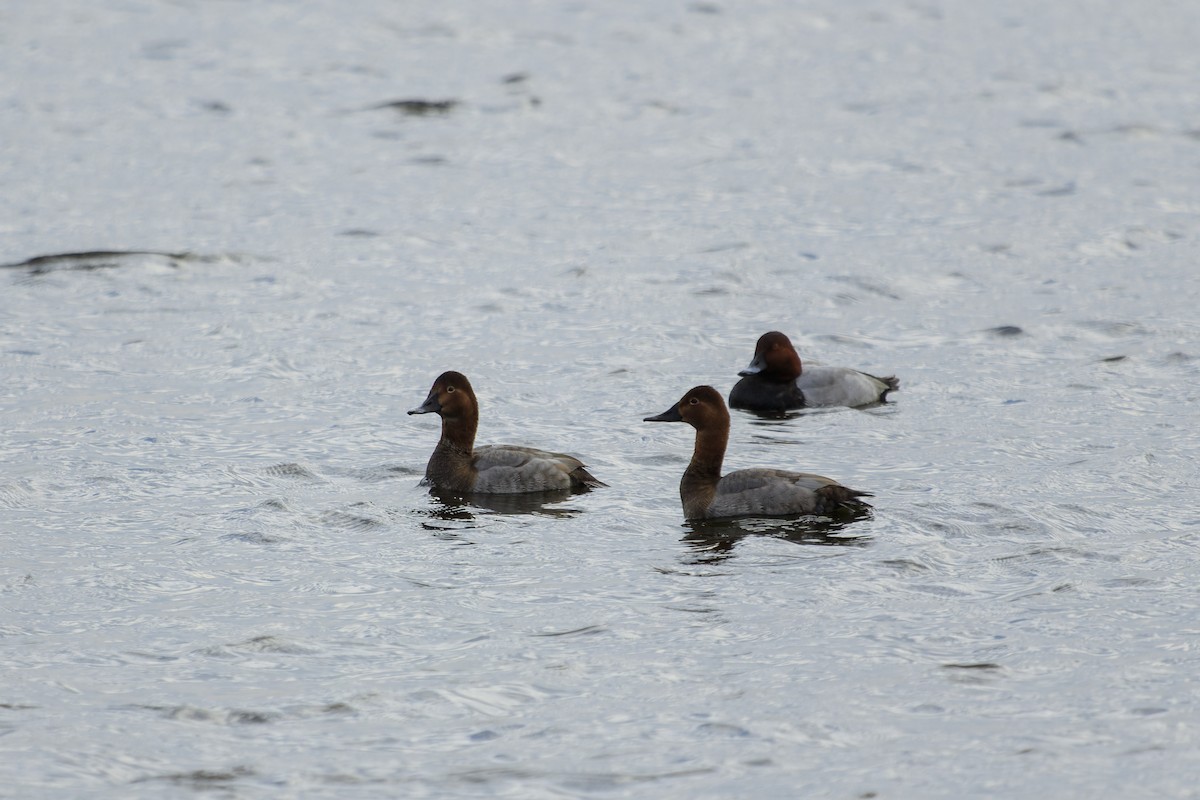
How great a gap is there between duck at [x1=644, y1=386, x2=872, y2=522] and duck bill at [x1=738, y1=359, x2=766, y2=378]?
9.21ft

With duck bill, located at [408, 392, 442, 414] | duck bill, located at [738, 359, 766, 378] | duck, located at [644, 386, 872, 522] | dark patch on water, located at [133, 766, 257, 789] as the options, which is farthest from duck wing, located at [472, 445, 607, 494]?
dark patch on water, located at [133, 766, 257, 789]

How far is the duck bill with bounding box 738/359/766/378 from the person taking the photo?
1501cm

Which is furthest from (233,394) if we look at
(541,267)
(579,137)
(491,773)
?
(579,137)

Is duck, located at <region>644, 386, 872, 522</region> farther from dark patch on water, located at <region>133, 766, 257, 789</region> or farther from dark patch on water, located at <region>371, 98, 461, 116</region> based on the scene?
dark patch on water, located at <region>371, 98, 461, 116</region>

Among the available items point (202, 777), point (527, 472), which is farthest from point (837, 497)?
point (202, 777)

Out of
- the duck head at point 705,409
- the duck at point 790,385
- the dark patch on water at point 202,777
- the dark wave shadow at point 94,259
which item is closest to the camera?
the dark patch on water at point 202,777

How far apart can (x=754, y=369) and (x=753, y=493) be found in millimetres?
3358

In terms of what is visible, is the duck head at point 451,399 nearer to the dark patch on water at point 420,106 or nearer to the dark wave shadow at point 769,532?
the dark wave shadow at point 769,532

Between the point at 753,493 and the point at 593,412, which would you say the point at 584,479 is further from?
the point at 593,412

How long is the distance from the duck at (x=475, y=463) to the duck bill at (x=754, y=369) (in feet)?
8.88

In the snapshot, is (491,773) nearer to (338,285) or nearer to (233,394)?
(233,394)

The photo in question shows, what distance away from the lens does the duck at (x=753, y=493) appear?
11680 millimetres

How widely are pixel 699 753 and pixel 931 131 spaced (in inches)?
752

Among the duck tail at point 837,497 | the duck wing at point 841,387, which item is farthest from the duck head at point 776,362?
the duck tail at point 837,497
